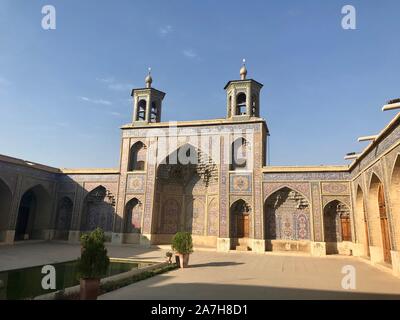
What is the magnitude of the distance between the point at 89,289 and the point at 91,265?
0.40 meters

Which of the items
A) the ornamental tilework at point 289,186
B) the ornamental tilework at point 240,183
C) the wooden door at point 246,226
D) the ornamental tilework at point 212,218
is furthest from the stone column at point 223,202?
the ornamental tilework at point 289,186

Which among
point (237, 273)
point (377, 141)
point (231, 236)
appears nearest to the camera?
point (237, 273)

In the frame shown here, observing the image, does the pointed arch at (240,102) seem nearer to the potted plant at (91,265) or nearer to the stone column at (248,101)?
the stone column at (248,101)

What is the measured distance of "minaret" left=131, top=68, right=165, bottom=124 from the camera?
19.4m

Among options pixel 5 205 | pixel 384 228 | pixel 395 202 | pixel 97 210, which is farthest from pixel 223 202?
pixel 5 205

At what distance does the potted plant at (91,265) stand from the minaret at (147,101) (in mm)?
A: 14269

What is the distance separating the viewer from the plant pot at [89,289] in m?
5.18

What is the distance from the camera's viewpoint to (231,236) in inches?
636

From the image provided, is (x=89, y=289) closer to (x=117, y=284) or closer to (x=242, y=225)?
(x=117, y=284)

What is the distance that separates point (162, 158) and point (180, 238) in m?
8.70

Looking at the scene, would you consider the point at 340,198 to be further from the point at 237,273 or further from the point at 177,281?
the point at 177,281

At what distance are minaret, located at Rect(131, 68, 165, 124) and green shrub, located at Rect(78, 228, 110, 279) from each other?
1424cm
